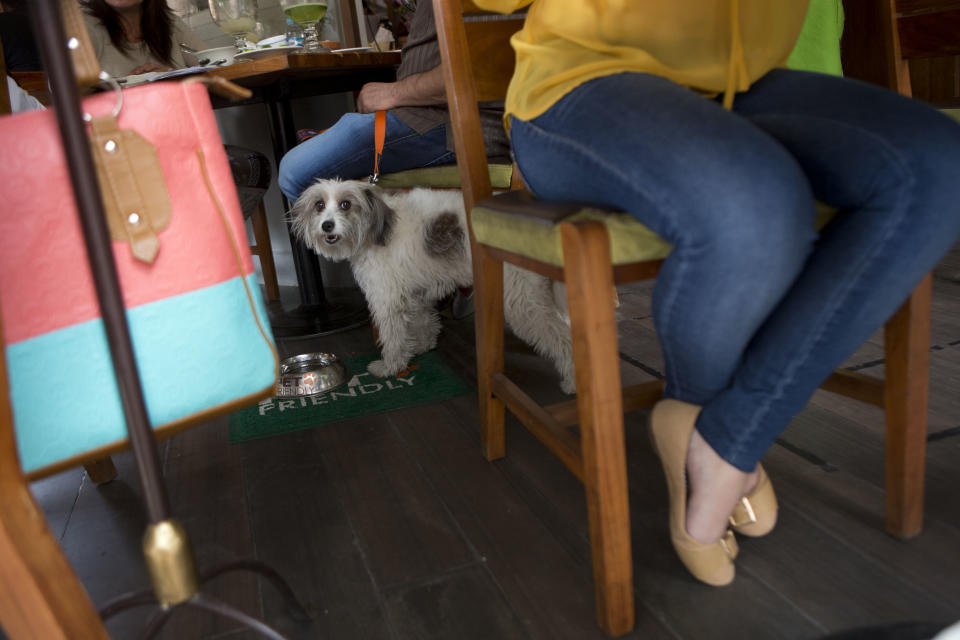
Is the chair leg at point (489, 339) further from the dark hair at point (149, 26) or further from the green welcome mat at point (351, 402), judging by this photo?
the dark hair at point (149, 26)

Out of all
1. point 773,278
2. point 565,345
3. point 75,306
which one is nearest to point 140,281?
point 75,306

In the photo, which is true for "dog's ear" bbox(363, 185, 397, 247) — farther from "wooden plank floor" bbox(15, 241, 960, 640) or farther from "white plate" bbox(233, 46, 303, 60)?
"wooden plank floor" bbox(15, 241, 960, 640)

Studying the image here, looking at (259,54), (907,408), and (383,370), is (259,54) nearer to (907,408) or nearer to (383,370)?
(383,370)

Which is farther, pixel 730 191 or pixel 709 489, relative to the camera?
pixel 709 489

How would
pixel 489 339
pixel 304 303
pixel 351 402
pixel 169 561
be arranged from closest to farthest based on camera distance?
pixel 169 561
pixel 489 339
pixel 351 402
pixel 304 303

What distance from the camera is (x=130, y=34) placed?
2463mm

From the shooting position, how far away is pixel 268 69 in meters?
1.81

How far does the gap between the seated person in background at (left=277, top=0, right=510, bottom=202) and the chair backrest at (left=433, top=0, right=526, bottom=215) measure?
40 cm

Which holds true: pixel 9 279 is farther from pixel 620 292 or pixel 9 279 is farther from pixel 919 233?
pixel 620 292

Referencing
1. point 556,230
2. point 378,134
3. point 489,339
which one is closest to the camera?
point 556,230

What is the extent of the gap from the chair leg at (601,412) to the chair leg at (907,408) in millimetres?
457

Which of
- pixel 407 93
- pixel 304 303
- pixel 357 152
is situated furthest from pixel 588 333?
pixel 304 303

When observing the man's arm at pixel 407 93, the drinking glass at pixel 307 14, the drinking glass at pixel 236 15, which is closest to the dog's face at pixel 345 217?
the man's arm at pixel 407 93

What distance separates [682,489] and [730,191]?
1.33 feet
